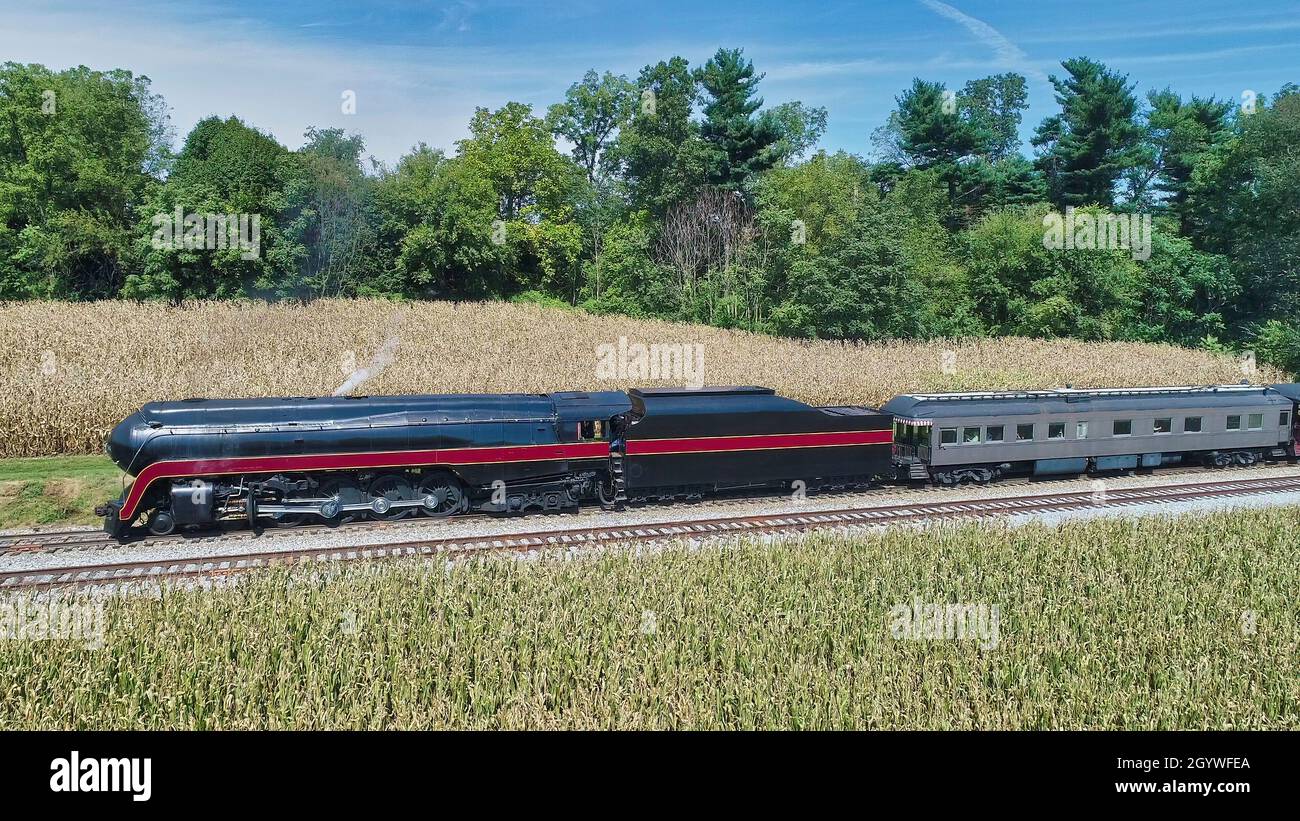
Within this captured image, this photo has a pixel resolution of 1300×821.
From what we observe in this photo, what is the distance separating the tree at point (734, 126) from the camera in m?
49.9

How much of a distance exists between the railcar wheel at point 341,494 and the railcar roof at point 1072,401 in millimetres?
13226

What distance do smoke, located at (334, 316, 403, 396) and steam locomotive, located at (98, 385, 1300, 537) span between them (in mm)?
6855

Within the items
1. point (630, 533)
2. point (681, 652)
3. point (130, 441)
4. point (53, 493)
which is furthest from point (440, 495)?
point (681, 652)

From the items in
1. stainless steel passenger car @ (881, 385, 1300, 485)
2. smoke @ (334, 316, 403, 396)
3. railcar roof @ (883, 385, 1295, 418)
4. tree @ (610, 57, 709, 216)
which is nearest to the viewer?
stainless steel passenger car @ (881, 385, 1300, 485)

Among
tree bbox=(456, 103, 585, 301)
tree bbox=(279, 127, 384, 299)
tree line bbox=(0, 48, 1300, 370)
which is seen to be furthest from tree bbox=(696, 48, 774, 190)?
tree bbox=(279, 127, 384, 299)

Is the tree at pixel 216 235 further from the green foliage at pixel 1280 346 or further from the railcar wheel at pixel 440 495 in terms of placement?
the green foliage at pixel 1280 346

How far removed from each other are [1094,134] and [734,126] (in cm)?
2685

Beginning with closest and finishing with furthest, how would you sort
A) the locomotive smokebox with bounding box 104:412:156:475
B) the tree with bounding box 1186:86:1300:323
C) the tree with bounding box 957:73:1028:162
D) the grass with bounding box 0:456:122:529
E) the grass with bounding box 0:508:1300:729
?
1. the grass with bounding box 0:508:1300:729
2. the locomotive smokebox with bounding box 104:412:156:475
3. the grass with bounding box 0:456:122:529
4. the tree with bounding box 1186:86:1300:323
5. the tree with bounding box 957:73:1028:162

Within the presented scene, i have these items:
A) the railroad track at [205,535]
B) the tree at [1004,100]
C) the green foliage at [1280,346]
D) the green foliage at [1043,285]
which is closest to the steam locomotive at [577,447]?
the railroad track at [205,535]

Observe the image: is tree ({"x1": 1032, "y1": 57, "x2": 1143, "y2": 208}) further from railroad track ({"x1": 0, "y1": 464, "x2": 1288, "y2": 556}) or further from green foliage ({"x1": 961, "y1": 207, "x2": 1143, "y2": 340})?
railroad track ({"x1": 0, "y1": 464, "x2": 1288, "y2": 556})

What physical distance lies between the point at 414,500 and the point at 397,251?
32.9 meters

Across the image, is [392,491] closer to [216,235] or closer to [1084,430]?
[1084,430]

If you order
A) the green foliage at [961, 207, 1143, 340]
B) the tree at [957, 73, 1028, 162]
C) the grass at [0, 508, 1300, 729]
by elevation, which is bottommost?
the grass at [0, 508, 1300, 729]

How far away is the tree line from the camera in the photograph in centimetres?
4056
